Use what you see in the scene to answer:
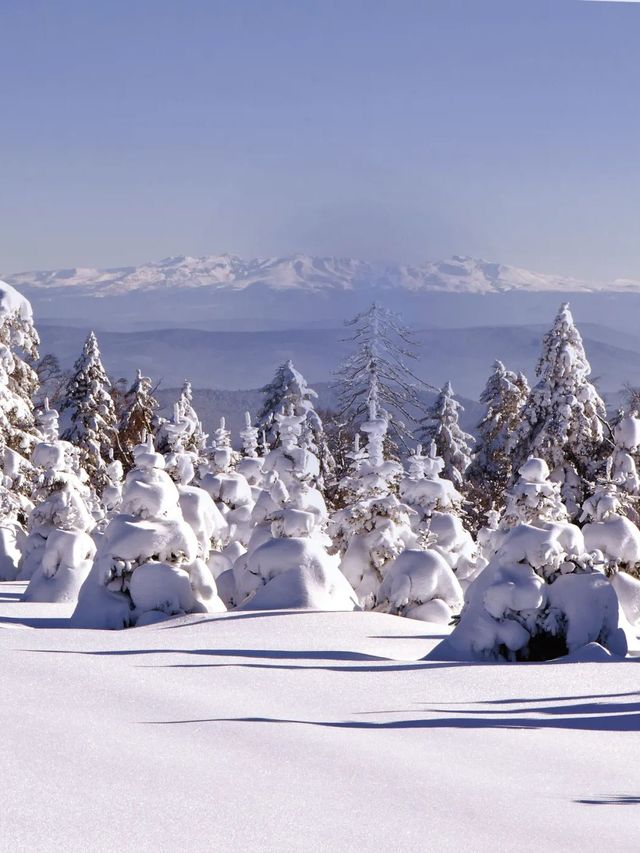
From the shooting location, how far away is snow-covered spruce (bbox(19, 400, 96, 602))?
73.6ft

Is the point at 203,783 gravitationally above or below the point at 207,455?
above

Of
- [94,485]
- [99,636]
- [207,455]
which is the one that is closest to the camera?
[99,636]

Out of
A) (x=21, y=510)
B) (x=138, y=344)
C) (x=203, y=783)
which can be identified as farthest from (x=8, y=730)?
(x=138, y=344)

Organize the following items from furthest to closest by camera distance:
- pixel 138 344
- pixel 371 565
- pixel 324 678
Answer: pixel 138 344, pixel 371 565, pixel 324 678

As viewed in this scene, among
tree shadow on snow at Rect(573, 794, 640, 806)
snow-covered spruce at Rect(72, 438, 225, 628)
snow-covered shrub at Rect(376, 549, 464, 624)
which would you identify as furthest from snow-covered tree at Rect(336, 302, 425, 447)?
tree shadow on snow at Rect(573, 794, 640, 806)

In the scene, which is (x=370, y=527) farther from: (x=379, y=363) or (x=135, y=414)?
(x=135, y=414)

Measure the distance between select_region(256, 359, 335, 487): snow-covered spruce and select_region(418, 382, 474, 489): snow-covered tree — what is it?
5.21 m

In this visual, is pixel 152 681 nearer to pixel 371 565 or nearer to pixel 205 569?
pixel 205 569

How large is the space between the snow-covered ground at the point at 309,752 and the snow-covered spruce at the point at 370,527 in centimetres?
1045

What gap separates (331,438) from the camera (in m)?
54.0

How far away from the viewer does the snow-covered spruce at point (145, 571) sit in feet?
61.4

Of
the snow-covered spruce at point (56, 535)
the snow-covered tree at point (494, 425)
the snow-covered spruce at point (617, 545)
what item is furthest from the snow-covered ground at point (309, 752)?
the snow-covered tree at point (494, 425)

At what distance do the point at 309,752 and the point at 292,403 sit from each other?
1543 inches

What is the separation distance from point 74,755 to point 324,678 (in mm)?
5520
